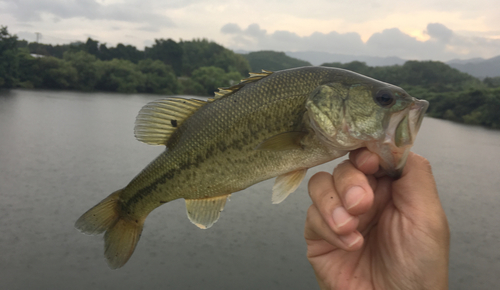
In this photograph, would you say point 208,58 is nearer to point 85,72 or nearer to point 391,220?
point 85,72

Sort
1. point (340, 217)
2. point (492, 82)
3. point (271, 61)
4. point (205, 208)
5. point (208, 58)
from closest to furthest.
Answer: point (340, 217), point (205, 208), point (492, 82), point (271, 61), point (208, 58)

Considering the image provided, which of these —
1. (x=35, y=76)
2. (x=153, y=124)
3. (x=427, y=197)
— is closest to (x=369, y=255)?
(x=427, y=197)

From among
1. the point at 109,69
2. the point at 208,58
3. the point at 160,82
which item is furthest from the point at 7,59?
the point at 208,58

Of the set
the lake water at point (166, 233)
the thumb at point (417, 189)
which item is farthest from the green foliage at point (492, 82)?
the thumb at point (417, 189)

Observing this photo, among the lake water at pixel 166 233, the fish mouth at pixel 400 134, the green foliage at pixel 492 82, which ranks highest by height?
the green foliage at pixel 492 82

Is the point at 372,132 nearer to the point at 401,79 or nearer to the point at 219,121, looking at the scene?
the point at 219,121

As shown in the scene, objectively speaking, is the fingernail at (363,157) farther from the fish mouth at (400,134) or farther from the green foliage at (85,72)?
the green foliage at (85,72)

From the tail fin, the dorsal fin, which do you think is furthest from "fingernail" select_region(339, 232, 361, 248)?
the tail fin
